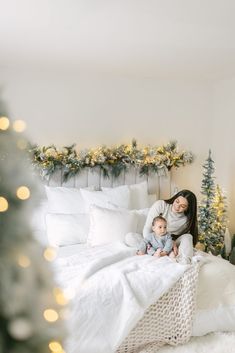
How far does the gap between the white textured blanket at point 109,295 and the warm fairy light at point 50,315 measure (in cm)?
184

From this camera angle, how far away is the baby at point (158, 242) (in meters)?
3.55

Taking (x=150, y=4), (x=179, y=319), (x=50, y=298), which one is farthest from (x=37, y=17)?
(x=50, y=298)

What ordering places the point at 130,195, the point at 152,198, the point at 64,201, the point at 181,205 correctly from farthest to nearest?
the point at 152,198
the point at 130,195
the point at 64,201
the point at 181,205

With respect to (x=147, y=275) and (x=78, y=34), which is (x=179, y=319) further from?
(x=78, y=34)

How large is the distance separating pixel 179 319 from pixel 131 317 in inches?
16.7

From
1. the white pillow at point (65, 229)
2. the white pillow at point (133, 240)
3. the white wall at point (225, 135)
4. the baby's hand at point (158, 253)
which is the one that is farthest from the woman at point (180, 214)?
the white wall at point (225, 135)

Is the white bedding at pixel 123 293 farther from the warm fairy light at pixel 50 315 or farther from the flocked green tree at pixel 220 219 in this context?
the warm fairy light at pixel 50 315

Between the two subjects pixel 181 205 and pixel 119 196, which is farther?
pixel 119 196

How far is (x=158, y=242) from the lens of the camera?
365cm

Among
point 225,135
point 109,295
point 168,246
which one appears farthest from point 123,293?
point 225,135

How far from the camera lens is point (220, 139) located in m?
5.46

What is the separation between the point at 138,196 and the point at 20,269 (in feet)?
13.6

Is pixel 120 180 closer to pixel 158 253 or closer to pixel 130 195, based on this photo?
pixel 130 195

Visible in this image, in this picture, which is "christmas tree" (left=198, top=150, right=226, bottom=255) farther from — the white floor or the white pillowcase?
the white floor
